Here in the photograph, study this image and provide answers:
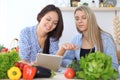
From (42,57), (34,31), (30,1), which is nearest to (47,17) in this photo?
(34,31)

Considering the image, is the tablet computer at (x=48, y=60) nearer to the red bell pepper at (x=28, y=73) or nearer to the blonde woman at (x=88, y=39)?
Result: the red bell pepper at (x=28, y=73)

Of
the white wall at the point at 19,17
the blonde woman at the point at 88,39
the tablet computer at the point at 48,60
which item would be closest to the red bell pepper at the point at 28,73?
the tablet computer at the point at 48,60

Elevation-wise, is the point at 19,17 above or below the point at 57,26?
above

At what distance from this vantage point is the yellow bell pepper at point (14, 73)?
56.0 inches

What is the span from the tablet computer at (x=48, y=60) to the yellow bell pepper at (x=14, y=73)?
234 millimetres

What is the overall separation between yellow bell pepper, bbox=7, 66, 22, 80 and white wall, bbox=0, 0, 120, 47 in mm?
2258

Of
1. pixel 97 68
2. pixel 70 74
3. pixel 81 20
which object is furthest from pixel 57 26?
pixel 97 68

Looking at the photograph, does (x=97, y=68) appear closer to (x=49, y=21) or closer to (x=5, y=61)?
(x=5, y=61)

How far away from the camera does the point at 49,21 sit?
223 centimetres

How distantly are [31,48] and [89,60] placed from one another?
98 cm

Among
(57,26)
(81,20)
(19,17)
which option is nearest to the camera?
(81,20)

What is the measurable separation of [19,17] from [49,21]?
1.63m

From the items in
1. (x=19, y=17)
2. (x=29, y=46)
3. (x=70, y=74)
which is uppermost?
(x=19, y=17)

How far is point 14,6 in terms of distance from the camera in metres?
3.76
